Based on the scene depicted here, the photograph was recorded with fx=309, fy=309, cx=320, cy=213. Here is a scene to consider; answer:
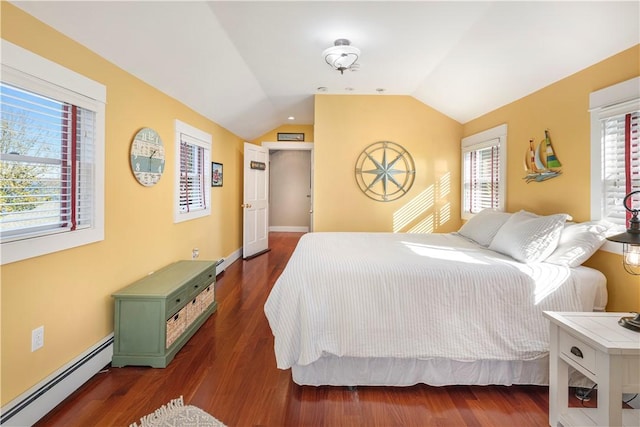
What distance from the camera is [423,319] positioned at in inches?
73.6

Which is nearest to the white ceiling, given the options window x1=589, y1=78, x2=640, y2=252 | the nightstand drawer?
window x1=589, y1=78, x2=640, y2=252

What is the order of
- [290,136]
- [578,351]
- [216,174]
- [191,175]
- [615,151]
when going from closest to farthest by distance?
[578,351] < [615,151] < [191,175] < [216,174] < [290,136]

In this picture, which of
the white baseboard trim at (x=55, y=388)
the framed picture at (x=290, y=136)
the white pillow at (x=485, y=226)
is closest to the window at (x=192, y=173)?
the white baseboard trim at (x=55, y=388)

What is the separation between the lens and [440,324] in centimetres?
187

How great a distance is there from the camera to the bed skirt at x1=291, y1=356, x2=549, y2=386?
1922 millimetres

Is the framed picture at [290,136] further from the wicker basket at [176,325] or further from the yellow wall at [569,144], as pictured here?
the wicker basket at [176,325]

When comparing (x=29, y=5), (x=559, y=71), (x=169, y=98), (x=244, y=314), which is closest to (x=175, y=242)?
(x=244, y=314)

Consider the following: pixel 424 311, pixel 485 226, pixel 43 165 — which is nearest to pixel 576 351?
pixel 424 311

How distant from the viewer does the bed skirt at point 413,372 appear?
192 cm

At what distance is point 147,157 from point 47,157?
0.93m

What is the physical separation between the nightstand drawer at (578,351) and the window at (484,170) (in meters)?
2.16

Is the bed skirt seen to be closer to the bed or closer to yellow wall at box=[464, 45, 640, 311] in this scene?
the bed

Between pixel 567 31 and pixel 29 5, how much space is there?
3.24 meters

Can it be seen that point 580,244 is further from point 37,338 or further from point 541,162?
point 37,338
